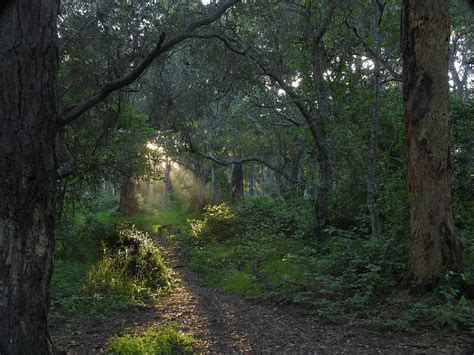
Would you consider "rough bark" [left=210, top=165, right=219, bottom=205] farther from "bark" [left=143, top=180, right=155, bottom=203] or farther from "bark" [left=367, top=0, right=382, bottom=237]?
"bark" [left=143, top=180, right=155, bottom=203]

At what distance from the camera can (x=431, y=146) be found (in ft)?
21.0

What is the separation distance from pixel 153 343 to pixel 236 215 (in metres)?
11.1

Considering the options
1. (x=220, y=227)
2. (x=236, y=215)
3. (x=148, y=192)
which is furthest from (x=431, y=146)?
(x=148, y=192)

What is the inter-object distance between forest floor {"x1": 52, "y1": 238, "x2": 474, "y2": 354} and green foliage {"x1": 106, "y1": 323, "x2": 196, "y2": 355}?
19cm

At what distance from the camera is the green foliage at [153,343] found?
200 inches

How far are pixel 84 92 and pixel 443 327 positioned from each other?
27.1ft

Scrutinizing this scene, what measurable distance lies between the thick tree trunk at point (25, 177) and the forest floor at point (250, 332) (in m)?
2.13

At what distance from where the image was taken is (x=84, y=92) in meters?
9.54

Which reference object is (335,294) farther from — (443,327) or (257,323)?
(443,327)

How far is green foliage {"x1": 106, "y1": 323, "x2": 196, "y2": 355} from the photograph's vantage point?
5.09m

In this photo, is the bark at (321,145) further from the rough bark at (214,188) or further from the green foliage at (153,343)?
the rough bark at (214,188)

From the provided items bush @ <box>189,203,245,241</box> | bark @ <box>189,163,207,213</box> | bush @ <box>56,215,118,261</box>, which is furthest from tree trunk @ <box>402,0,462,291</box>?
bark @ <box>189,163,207,213</box>

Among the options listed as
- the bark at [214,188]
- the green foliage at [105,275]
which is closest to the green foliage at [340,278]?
the green foliage at [105,275]

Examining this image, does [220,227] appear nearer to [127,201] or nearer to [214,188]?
[214,188]
